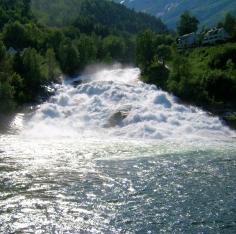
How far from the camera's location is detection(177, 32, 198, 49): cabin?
141 metres

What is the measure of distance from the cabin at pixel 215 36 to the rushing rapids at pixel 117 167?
54.2m

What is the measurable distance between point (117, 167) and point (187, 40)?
102m

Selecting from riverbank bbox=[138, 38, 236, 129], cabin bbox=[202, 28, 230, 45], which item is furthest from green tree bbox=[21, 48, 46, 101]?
cabin bbox=[202, 28, 230, 45]

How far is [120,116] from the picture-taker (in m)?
76.9

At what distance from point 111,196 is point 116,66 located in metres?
95.0

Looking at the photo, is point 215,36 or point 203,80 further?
point 215,36

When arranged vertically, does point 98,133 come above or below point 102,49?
below

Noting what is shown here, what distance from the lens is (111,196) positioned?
1548 inches

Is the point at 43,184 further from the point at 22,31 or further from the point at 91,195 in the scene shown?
the point at 22,31

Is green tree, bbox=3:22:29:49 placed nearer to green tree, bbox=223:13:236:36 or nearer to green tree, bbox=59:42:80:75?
green tree, bbox=59:42:80:75

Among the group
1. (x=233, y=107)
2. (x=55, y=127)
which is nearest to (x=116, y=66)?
(x=233, y=107)

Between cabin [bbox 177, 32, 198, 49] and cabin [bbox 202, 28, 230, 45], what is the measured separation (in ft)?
9.43

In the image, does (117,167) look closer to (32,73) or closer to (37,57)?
(32,73)

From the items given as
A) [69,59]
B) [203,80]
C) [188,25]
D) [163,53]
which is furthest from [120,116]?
[188,25]
